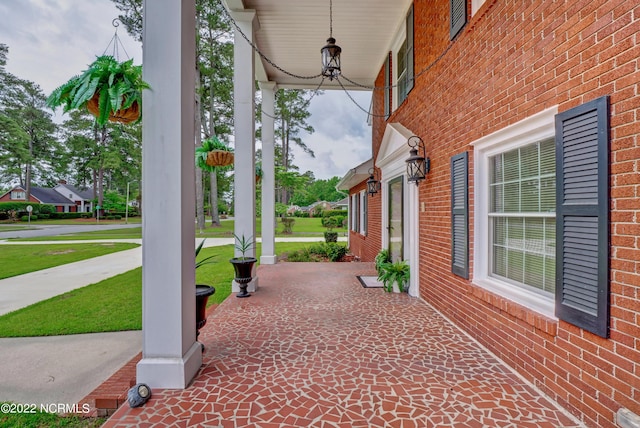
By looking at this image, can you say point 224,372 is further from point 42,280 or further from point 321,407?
point 42,280

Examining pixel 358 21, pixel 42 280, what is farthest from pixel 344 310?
pixel 42 280

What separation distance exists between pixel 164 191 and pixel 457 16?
401 centimetres

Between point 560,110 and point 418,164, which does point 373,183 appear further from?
point 560,110

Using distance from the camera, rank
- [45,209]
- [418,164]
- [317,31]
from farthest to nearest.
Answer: [45,209]
[317,31]
[418,164]

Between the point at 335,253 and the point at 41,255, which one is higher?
the point at 335,253

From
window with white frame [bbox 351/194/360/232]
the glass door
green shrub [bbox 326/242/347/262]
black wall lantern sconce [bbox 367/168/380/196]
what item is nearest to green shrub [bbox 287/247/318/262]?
green shrub [bbox 326/242/347/262]

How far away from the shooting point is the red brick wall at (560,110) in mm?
1735

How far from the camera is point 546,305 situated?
7.93ft

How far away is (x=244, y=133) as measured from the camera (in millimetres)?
5660

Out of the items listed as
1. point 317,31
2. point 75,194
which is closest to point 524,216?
point 317,31

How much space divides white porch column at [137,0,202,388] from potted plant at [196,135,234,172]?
2632 mm

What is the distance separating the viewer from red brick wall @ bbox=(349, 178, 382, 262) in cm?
821

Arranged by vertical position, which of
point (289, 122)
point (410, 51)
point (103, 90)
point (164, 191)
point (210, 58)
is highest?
point (210, 58)

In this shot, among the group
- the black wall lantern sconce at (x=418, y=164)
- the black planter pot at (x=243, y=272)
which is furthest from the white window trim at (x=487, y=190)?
the black planter pot at (x=243, y=272)
